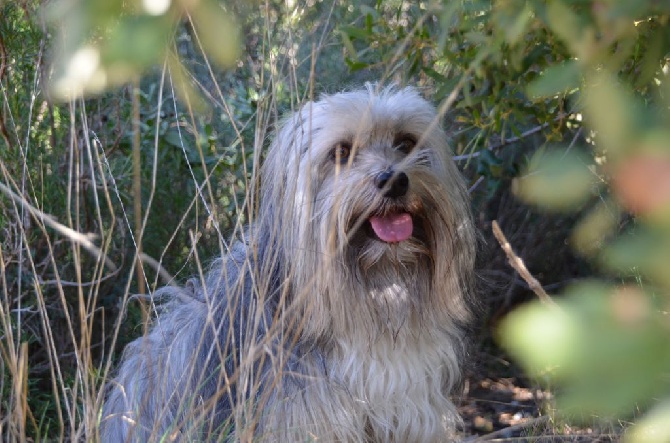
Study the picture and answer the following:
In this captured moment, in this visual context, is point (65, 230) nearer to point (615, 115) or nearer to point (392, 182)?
point (615, 115)

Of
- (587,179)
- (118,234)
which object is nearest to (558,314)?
(587,179)

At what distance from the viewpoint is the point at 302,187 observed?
9.46ft

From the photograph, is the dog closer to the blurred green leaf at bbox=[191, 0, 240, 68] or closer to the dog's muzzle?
the dog's muzzle

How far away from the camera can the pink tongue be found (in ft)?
9.02

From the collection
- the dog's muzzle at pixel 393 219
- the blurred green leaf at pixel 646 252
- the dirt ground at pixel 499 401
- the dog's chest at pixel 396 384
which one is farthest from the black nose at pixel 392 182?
the blurred green leaf at pixel 646 252

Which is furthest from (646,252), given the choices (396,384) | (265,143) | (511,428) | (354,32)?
(265,143)

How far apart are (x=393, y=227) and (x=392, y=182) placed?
0.17 metres

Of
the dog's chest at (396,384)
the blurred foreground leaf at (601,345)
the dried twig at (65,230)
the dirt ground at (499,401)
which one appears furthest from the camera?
the dirt ground at (499,401)

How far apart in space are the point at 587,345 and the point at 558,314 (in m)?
0.05

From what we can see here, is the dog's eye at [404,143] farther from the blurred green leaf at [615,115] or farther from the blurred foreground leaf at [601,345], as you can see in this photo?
the blurred foreground leaf at [601,345]

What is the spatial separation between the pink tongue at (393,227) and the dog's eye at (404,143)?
1.06ft

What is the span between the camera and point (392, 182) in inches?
105

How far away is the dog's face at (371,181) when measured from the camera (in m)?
2.71

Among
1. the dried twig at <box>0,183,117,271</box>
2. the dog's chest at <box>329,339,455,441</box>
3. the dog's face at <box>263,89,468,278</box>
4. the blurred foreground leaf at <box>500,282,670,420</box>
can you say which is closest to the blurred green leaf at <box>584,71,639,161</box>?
the blurred foreground leaf at <box>500,282,670,420</box>
